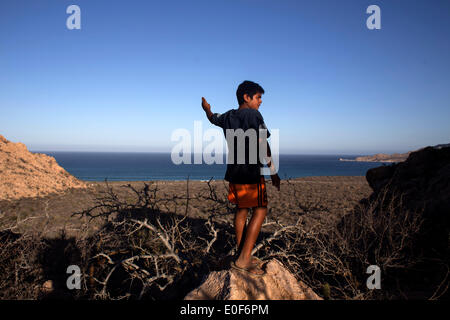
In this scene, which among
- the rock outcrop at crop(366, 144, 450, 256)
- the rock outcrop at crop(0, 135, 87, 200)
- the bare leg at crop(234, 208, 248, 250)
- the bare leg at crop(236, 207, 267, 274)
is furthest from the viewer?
the rock outcrop at crop(0, 135, 87, 200)

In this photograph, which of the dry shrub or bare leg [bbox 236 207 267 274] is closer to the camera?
bare leg [bbox 236 207 267 274]

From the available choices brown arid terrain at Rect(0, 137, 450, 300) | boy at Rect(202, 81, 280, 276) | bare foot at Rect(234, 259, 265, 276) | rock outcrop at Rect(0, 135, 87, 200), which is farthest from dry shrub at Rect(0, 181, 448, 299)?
rock outcrop at Rect(0, 135, 87, 200)

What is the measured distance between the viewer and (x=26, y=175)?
41.8 feet

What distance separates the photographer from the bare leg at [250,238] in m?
2.39

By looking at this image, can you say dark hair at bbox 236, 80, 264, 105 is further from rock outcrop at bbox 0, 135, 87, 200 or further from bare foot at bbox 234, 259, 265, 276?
rock outcrop at bbox 0, 135, 87, 200

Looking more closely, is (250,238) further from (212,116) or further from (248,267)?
(212,116)

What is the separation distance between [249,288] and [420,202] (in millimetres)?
5571

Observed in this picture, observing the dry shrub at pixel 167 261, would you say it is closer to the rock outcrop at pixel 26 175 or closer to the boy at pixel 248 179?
the boy at pixel 248 179

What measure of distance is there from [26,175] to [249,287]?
48.4 feet

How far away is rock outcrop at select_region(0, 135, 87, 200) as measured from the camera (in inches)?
459

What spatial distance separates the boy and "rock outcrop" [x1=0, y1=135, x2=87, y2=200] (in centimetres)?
1290
